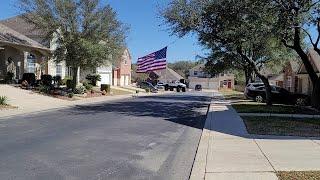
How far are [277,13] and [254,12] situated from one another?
3.69 feet

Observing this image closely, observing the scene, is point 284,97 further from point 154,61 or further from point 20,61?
point 154,61

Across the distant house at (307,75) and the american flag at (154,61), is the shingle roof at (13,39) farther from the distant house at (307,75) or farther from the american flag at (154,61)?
the american flag at (154,61)

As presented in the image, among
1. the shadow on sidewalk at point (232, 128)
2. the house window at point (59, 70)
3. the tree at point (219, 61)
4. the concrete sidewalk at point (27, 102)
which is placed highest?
the tree at point (219, 61)

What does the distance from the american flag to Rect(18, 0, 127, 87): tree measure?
28424 mm

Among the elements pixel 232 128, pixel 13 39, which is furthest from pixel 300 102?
pixel 13 39

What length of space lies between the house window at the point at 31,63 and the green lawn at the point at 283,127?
3161cm

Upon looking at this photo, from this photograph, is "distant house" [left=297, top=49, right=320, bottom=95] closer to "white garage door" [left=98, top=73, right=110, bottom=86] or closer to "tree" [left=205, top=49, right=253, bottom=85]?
"tree" [left=205, top=49, right=253, bottom=85]

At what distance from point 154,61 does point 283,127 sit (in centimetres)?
5622

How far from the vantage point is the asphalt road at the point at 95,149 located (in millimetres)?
9438

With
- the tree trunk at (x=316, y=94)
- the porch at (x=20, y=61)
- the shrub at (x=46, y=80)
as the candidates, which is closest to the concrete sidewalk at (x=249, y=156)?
the tree trunk at (x=316, y=94)

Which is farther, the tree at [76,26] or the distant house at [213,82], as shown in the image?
the distant house at [213,82]

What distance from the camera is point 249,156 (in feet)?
37.1

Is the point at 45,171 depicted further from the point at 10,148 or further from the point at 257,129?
the point at 257,129

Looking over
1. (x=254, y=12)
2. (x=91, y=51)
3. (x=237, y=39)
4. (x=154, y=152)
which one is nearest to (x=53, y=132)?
(x=154, y=152)
